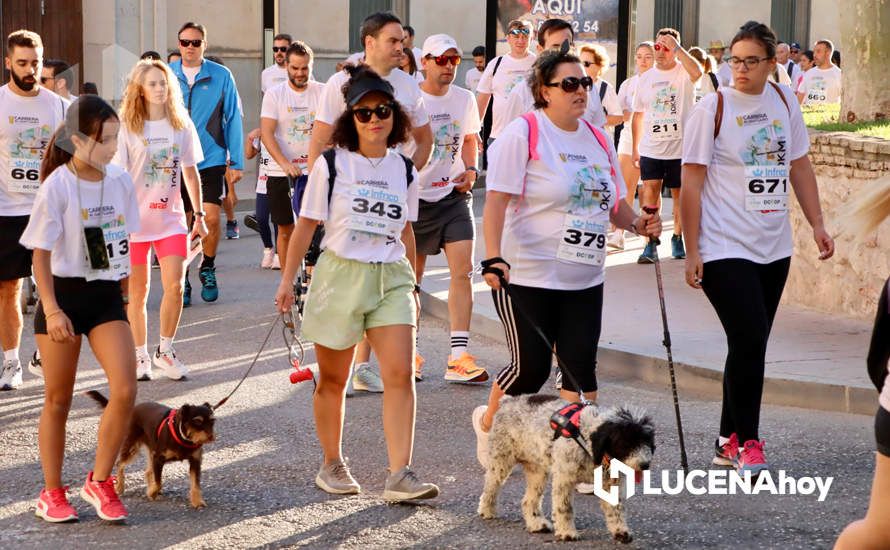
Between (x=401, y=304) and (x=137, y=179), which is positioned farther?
(x=137, y=179)

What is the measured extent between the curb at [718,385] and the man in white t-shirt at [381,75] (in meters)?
1.88

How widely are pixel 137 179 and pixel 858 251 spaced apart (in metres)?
4.77

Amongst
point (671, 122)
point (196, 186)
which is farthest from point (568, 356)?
point (671, 122)

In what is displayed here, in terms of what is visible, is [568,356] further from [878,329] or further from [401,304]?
[878,329]

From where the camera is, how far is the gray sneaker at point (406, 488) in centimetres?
640

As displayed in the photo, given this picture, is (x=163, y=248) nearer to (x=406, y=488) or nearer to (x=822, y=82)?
(x=406, y=488)

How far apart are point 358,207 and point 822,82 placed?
1583 centimetres

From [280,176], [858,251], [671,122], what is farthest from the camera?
[671,122]

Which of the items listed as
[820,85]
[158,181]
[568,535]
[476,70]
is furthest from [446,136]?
[476,70]

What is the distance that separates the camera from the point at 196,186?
30.4 ft

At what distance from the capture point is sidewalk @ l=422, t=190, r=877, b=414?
8.48 m

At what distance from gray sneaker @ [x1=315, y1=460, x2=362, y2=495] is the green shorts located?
58 cm

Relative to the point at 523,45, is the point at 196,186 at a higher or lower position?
lower

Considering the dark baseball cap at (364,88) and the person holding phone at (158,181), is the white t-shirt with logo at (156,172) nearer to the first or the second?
the person holding phone at (158,181)
